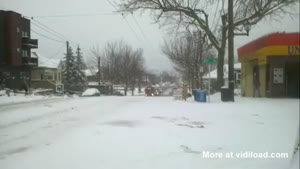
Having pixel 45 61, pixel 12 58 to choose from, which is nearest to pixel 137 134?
pixel 45 61

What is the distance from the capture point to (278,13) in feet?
12.5

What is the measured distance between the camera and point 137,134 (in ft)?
10.8

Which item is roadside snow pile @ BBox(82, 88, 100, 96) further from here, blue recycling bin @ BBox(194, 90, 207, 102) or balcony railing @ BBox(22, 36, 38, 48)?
blue recycling bin @ BBox(194, 90, 207, 102)

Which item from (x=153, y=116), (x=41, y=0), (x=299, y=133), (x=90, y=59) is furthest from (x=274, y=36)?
(x=41, y=0)

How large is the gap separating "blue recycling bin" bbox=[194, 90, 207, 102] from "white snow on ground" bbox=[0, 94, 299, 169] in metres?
0.46

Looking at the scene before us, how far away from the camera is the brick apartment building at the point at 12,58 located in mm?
2732

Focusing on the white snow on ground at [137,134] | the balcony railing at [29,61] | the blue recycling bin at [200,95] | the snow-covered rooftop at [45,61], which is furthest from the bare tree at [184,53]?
the balcony railing at [29,61]

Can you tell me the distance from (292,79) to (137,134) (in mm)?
1626

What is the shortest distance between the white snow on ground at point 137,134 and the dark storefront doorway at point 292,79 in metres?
0.09

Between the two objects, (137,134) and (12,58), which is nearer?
(12,58)

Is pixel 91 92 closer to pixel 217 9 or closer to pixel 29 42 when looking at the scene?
pixel 29 42

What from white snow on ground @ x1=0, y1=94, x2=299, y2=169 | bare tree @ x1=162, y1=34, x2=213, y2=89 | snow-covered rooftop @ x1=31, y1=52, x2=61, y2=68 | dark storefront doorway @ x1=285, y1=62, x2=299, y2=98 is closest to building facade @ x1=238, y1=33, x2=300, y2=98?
dark storefront doorway @ x1=285, y1=62, x2=299, y2=98

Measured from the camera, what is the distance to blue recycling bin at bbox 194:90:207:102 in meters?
4.65

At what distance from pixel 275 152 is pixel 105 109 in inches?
62.3
